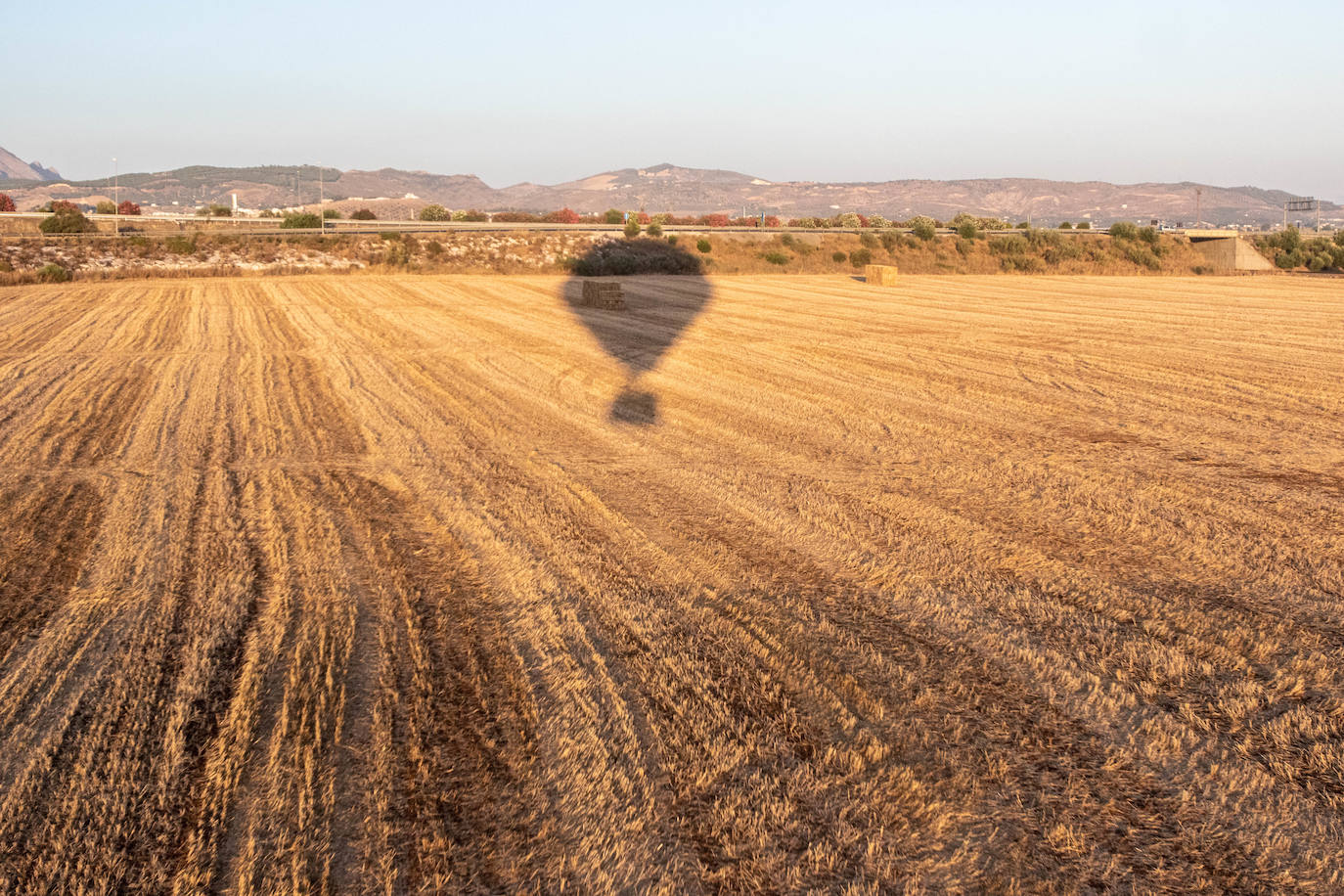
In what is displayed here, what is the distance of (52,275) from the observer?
3438 centimetres

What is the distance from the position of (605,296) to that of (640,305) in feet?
5.01

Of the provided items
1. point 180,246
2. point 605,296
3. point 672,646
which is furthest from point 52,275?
point 672,646

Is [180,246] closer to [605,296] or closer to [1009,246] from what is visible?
[605,296]

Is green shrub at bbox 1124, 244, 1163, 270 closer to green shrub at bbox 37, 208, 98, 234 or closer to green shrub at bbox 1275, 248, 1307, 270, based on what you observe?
green shrub at bbox 1275, 248, 1307, 270

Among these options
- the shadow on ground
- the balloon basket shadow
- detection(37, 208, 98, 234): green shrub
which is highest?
detection(37, 208, 98, 234): green shrub

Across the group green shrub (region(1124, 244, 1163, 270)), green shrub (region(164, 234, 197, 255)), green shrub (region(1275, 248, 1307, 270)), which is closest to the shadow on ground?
green shrub (region(164, 234, 197, 255))

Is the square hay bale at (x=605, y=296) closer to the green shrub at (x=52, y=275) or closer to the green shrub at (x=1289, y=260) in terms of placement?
the green shrub at (x=52, y=275)

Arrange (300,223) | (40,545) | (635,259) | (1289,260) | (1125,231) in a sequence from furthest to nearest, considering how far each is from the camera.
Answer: (1125,231) → (1289,260) → (300,223) → (635,259) → (40,545)

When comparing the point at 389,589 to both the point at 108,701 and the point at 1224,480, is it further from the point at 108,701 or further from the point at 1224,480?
the point at 1224,480

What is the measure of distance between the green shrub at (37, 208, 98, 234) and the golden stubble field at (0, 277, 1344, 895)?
39165 millimetres

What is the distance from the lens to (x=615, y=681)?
4.84 m

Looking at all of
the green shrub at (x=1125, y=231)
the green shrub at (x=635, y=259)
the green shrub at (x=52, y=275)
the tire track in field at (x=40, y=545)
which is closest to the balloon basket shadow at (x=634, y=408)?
the tire track in field at (x=40, y=545)

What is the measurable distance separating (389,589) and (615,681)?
Answer: 6.66ft

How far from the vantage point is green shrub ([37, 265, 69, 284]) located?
34.2m
